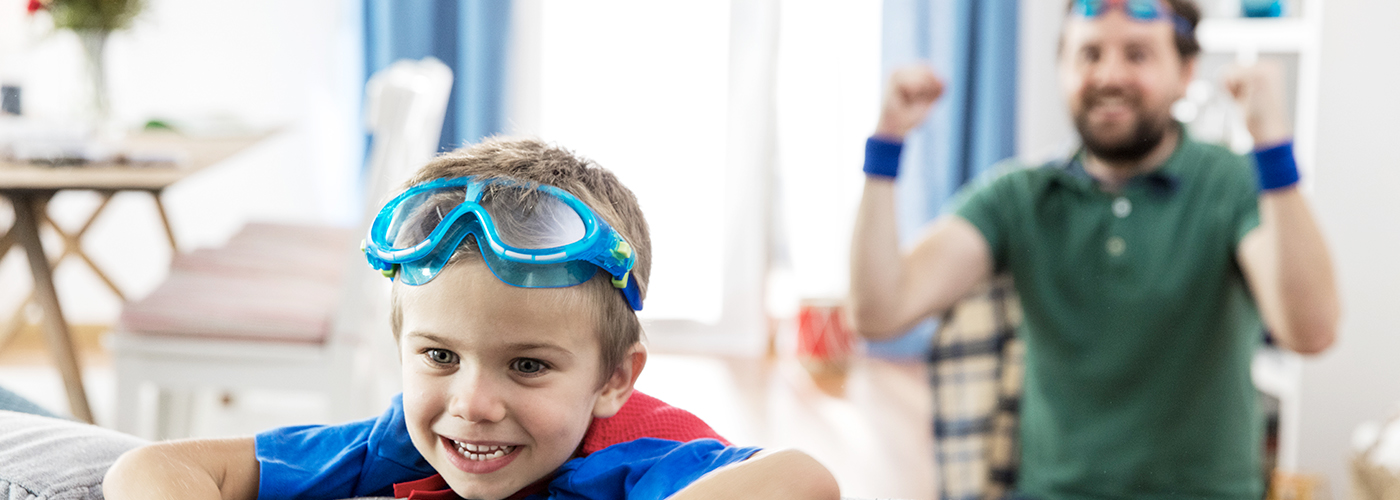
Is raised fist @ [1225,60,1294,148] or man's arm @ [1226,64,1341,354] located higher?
raised fist @ [1225,60,1294,148]

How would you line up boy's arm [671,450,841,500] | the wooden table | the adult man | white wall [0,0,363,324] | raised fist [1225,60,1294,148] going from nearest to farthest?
1. boy's arm [671,450,841,500]
2. raised fist [1225,60,1294,148]
3. the adult man
4. the wooden table
5. white wall [0,0,363,324]

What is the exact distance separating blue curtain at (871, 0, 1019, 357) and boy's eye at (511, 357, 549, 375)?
280 centimetres

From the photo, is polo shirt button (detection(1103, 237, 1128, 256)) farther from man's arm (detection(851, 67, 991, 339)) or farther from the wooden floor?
the wooden floor

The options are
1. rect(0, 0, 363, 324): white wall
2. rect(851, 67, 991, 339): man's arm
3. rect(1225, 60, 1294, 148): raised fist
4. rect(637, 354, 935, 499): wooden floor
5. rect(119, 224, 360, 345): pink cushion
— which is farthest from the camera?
rect(0, 0, 363, 324): white wall

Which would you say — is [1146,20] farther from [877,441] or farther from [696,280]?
[696,280]

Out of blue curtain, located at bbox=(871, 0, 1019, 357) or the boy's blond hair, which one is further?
blue curtain, located at bbox=(871, 0, 1019, 357)

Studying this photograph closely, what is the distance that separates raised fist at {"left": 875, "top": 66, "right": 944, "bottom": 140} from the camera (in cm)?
151

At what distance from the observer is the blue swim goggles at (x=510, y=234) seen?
0.64 m

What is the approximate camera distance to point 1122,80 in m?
1.65

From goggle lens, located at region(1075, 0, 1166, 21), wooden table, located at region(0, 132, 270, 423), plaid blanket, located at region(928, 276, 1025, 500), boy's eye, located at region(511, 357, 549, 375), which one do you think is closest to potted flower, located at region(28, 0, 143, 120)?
wooden table, located at region(0, 132, 270, 423)

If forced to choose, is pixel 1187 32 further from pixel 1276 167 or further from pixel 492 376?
pixel 492 376

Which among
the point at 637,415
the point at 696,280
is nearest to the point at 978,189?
the point at 637,415

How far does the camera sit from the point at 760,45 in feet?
11.3

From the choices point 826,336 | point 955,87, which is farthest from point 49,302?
point 955,87
